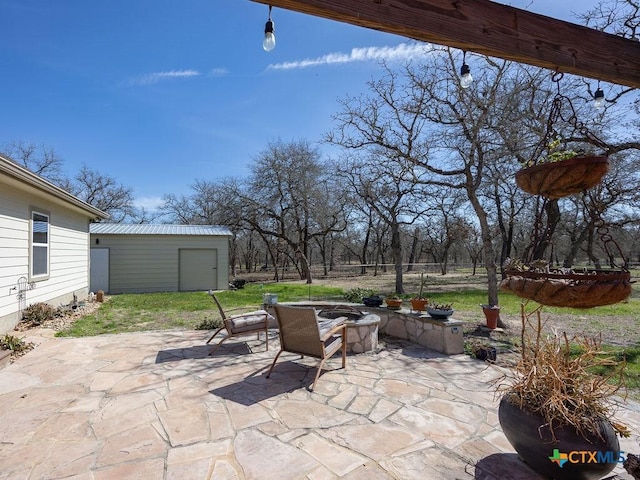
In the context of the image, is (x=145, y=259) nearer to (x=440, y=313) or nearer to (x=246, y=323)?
(x=246, y=323)

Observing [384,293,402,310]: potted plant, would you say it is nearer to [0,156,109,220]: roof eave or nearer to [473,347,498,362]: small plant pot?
[473,347,498,362]: small plant pot

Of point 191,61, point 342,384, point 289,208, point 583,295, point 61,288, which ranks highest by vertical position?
point 191,61

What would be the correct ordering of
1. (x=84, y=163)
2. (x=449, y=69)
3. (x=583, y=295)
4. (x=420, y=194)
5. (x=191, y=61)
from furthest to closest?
1. (x=84, y=163)
2. (x=420, y=194)
3. (x=449, y=69)
4. (x=191, y=61)
5. (x=583, y=295)

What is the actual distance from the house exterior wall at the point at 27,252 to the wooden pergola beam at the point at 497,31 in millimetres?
6213

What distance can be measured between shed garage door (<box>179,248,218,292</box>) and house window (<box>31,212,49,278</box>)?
20.4ft

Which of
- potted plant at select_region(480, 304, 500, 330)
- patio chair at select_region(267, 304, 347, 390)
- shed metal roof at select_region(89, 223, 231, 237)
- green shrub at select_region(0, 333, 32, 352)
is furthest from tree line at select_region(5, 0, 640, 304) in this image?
green shrub at select_region(0, 333, 32, 352)

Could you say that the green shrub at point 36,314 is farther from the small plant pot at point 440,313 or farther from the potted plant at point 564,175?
the potted plant at point 564,175

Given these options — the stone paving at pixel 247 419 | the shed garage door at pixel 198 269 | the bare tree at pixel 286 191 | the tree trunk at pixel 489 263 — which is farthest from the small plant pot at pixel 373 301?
the bare tree at pixel 286 191

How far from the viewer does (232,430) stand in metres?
2.61

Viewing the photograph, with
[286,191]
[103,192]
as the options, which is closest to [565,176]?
[286,191]

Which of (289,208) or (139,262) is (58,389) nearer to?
(139,262)

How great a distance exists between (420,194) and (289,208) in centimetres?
652

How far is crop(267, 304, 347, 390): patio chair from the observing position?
365 cm

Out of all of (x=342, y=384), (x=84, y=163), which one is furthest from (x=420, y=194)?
(x=84, y=163)
